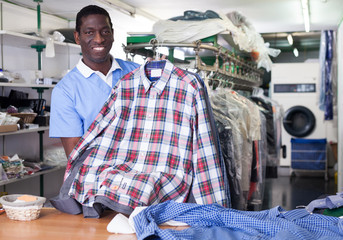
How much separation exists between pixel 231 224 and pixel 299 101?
811cm

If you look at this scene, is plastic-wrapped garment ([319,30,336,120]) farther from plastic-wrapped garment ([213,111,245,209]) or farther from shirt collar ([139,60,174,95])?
shirt collar ([139,60,174,95])

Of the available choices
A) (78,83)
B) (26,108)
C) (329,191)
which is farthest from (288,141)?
(78,83)

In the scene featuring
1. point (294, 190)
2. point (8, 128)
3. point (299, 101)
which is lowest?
point (294, 190)

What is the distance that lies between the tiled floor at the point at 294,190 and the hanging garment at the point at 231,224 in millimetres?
4561

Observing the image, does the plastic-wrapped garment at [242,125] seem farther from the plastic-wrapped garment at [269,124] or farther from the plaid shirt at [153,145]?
the plastic-wrapped garment at [269,124]

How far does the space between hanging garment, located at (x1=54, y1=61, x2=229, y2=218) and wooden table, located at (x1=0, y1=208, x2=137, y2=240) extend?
9 centimetres

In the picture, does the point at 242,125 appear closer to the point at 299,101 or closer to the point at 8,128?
the point at 8,128

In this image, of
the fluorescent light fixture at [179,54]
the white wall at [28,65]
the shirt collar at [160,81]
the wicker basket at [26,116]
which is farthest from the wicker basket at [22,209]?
the white wall at [28,65]

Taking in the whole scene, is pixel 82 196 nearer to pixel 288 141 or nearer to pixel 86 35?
pixel 86 35

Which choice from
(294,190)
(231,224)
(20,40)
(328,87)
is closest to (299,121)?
(328,87)

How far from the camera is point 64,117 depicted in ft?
8.16

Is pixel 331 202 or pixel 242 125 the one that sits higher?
pixel 242 125

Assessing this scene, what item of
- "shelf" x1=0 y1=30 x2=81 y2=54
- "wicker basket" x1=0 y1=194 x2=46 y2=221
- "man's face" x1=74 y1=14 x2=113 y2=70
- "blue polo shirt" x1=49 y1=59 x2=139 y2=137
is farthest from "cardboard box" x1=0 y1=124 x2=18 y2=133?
"wicker basket" x1=0 y1=194 x2=46 y2=221

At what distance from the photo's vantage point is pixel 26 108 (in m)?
4.88
